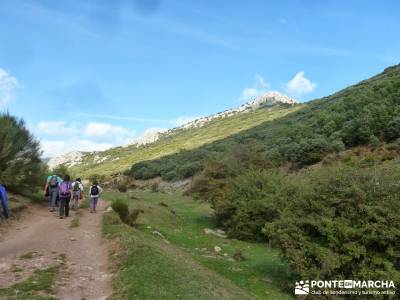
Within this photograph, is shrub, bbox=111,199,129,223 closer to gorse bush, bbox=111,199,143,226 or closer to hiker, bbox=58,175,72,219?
gorse bush, bbox=111,199,143,226

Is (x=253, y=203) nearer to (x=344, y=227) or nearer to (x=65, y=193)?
(x=65, y=193)

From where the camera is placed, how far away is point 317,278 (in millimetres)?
15055

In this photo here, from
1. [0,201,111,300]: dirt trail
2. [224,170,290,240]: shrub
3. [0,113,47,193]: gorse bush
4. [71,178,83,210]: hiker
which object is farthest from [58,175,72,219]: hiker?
[224,170,290,240]: shrub

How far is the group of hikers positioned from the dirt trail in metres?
1.28

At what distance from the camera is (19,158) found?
27703 mm

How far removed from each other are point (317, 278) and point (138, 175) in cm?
8533

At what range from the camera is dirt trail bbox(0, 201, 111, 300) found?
1138cm

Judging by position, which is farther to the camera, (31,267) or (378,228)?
(378,228)

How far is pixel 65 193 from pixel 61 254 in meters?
8.76

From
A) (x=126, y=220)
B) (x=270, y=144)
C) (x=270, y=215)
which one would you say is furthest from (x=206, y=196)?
(x=270, y=144)

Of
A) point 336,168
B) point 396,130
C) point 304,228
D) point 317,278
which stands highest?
point 396,130

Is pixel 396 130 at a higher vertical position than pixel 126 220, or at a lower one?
higher

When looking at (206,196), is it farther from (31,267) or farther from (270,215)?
(31,267)

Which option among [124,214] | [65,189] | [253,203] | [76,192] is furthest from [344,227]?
[76,192]
